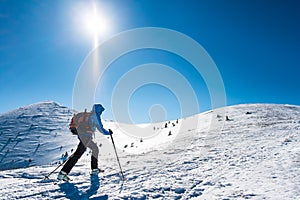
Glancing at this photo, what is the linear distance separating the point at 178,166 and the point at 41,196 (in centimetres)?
441

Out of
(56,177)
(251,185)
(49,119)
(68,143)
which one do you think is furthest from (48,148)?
(251,185)

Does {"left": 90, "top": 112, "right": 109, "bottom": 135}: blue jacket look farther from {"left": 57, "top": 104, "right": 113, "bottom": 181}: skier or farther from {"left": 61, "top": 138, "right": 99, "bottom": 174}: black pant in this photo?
{"left": 61, "top": 138, "right": 99, "bottom": 174}: black pant

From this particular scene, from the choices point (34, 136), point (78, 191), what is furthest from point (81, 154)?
point (34, 136)

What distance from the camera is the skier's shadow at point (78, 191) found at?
6.23m

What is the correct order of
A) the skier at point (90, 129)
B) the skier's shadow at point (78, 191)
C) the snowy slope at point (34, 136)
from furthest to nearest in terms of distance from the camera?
the snowy slope at point (34, 136)
the skier at point (90, 129)
the skier's shadow at point (78, 191)

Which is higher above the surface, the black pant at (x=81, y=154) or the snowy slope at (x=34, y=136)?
the snowy slope at (x=34, y=136)

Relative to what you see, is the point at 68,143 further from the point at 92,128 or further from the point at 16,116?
the point at 92,128

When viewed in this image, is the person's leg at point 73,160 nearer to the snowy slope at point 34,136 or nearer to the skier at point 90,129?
the skier at point 90,129

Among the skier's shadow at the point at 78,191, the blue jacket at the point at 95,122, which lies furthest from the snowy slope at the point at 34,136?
the skier's shadow at the point at 78,191

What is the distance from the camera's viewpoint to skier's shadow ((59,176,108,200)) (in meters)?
6.23

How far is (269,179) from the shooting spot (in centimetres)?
623

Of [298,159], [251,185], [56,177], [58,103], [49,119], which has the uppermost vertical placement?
[58,103]

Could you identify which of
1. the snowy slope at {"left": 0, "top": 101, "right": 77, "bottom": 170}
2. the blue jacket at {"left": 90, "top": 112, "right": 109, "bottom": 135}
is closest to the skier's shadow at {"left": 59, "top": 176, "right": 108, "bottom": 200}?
the blue jacket at {"left": 90, "top": 112, "right": 109, "bottom": 135}

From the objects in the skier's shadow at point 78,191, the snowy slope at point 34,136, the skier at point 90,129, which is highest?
the snowy slope at point 34,136
